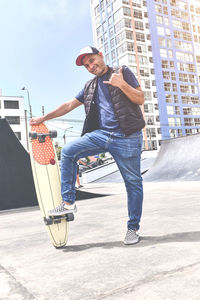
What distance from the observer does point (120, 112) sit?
2443 millimetres

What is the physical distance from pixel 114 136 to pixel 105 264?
1055 millimetres

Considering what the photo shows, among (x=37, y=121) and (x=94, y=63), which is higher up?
(x=94, y=63)

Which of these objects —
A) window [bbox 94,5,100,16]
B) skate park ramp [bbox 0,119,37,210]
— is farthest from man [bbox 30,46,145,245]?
window [bbox 94,5,100,16]

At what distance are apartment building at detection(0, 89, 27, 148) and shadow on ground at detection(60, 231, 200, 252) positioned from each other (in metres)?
56.9

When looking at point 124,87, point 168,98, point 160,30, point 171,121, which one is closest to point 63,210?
point 124,87

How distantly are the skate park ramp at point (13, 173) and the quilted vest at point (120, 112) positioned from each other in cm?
348

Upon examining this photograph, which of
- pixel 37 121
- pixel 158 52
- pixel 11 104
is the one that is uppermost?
pixel 158 52

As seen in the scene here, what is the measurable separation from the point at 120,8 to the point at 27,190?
184ft

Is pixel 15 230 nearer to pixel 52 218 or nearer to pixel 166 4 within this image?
pixel 52 218

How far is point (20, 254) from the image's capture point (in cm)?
233

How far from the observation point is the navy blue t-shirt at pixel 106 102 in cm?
247

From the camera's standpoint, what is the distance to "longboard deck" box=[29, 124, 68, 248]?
2.53 m

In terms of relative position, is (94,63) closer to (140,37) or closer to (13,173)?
(13,173)

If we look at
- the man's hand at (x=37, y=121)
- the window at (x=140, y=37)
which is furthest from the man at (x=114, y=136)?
the window at (x=140, y=37)
